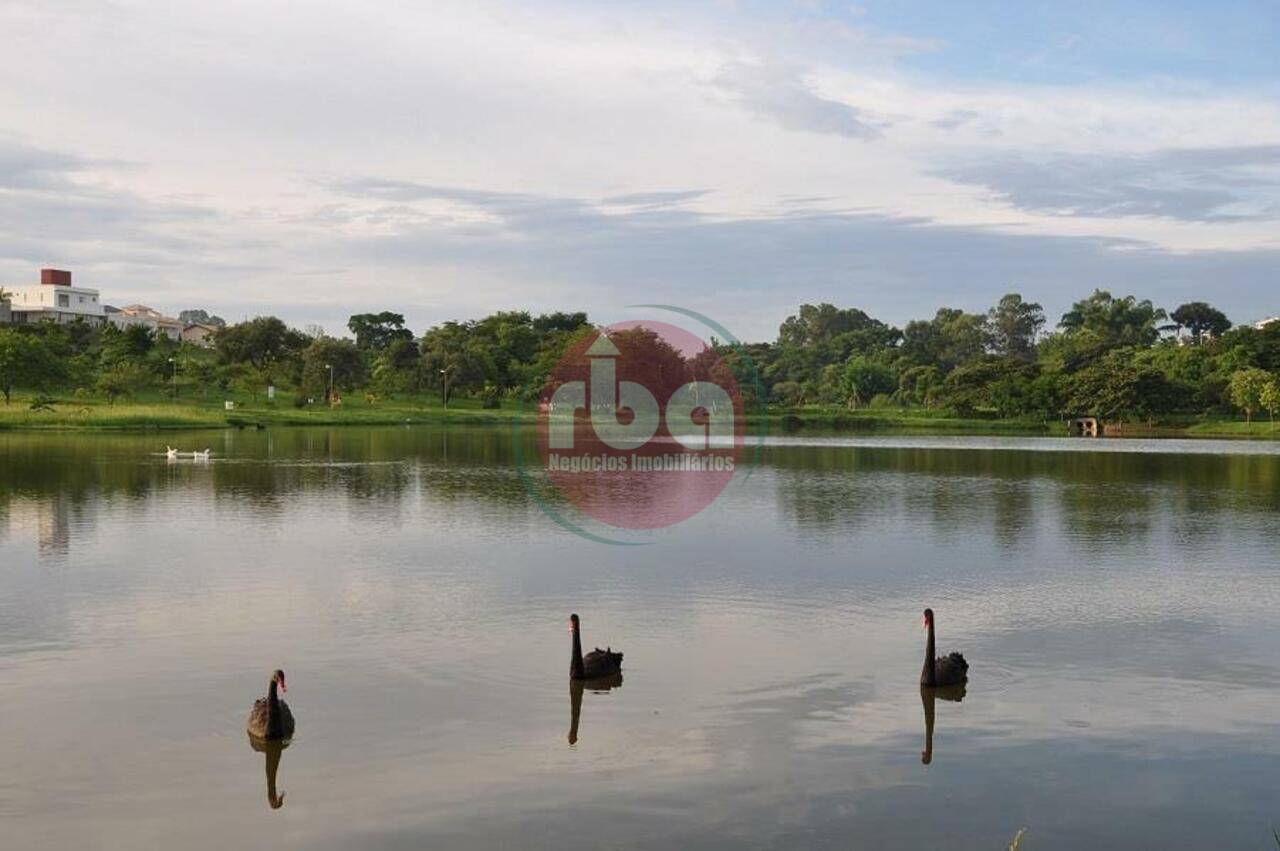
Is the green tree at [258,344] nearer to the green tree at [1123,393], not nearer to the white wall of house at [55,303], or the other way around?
the white wall of house at [55,303]

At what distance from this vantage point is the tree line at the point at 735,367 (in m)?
108

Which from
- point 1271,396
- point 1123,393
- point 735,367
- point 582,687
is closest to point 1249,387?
point 1271,396

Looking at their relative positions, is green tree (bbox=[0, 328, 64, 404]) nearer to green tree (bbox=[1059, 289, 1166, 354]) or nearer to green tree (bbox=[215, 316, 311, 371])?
green tree (bbox=[215, 316, 311, 371])

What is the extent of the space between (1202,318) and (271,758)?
183m

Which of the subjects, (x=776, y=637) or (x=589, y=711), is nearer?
(x=589, y=711)

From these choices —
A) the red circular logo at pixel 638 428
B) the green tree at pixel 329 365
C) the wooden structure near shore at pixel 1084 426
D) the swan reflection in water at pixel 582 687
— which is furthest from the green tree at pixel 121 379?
the swan reflection in water at pixel 582 687

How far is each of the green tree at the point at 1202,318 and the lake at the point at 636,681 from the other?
151 m

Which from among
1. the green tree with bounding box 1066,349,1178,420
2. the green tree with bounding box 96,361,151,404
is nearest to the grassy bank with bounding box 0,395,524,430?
the green tree with bounding box 96,361,151,404

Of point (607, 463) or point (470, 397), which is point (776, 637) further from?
point (470, 397)

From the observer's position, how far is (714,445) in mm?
86062

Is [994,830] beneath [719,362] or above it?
beneath

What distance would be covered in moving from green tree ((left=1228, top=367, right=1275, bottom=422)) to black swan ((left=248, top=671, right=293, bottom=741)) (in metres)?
109

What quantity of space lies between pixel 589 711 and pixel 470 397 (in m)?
128

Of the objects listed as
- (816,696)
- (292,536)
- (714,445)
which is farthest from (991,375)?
(816,696)
